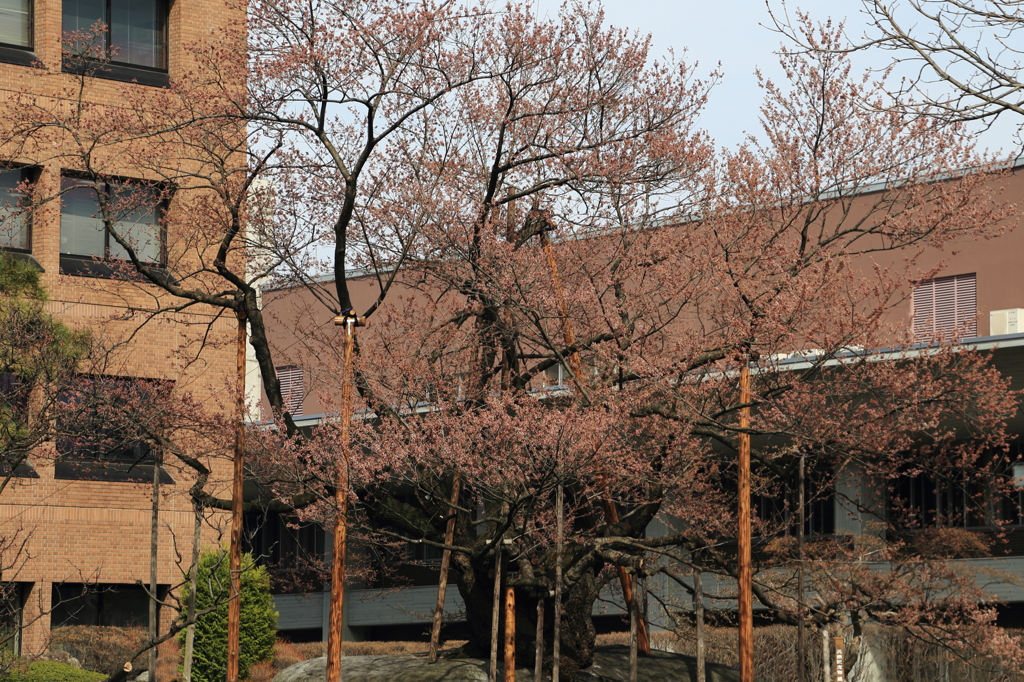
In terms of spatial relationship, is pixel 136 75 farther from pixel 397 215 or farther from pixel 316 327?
pixel 397 215

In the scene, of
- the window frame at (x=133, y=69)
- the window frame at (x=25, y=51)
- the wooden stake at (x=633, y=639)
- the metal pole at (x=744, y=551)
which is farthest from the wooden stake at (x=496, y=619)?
the window frame at (x=25, y=51)

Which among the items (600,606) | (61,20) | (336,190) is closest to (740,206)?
(336,190)

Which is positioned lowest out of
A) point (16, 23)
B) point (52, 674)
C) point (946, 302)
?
point (52, 674)

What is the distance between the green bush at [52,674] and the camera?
84.0ft

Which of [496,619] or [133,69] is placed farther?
[133,69]

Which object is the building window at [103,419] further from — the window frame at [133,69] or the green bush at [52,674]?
the window frame at [133,69]

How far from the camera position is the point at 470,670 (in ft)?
85.1

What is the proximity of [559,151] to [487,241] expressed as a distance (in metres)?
2.39

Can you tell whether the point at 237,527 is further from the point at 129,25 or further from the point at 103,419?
the point at 129,25

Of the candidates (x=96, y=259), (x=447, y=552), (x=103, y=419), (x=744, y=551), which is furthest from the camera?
(x=96, y=259)

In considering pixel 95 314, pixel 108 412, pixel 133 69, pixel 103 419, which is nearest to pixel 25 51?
pixel 133 69

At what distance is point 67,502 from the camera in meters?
33.7

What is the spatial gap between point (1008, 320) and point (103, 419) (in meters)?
25.1

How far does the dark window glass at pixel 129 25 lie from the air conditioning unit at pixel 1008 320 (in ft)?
79.9
